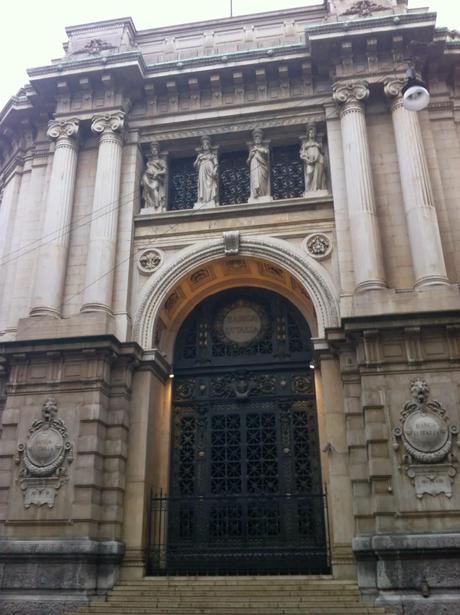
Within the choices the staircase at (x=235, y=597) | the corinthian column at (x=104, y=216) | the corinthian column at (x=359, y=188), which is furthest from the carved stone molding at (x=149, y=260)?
the staircase at (x=235, y=597)

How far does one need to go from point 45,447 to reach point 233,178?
33.3 ft

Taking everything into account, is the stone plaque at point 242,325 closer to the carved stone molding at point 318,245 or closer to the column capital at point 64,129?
the carved stone molding at point 318,245

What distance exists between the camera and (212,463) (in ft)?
57.0

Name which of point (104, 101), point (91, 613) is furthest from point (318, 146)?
point (91, 613)

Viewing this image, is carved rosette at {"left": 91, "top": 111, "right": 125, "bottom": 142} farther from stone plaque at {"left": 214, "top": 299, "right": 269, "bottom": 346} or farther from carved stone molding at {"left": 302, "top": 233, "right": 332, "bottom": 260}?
carved stone molding at {"left": 302, "top": 233, "right": 332, "bottom": 260}

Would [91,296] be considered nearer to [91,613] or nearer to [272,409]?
[272,409]

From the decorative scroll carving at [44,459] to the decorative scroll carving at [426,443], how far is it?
814 cm

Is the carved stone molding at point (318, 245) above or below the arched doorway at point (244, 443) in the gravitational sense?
above

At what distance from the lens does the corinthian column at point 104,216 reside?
57.0 ft

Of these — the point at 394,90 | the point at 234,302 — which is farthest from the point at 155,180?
the point at 394,90

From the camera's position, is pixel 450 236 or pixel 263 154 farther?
pixel 263 154

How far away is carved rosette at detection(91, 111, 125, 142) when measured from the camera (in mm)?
19578

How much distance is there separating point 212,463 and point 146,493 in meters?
2.20

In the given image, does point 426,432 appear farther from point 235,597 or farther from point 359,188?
point 359,188
